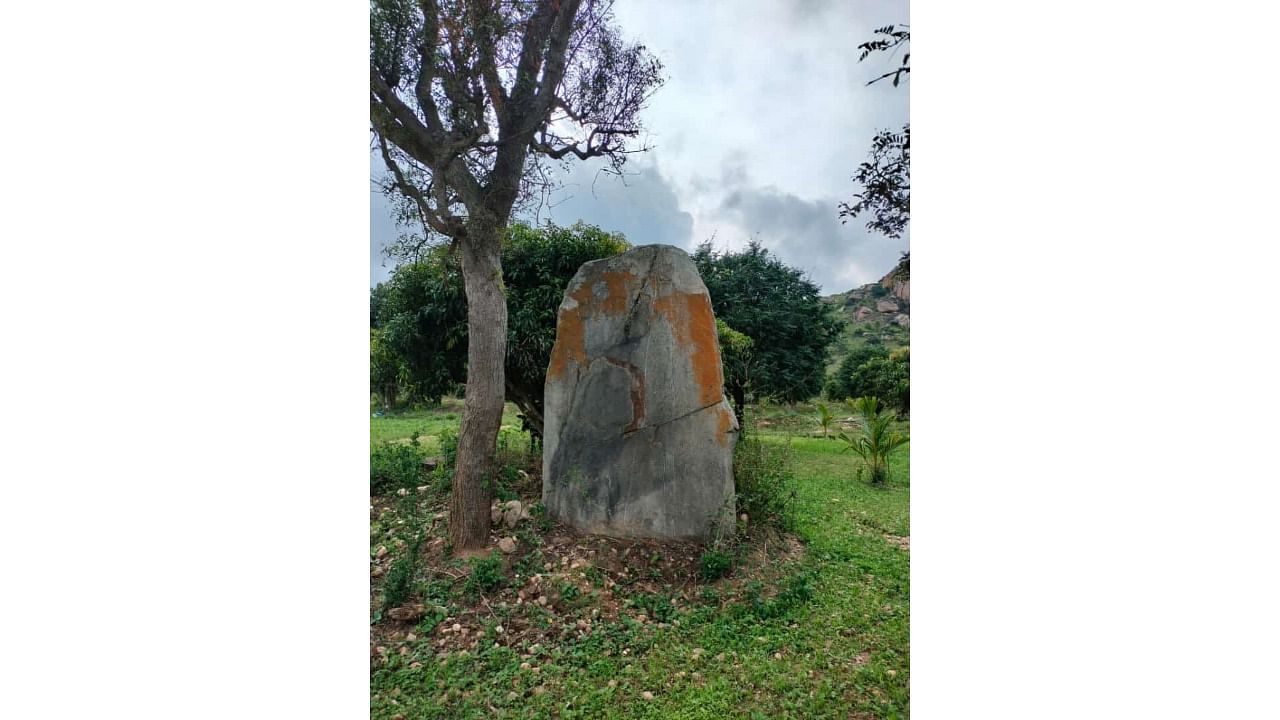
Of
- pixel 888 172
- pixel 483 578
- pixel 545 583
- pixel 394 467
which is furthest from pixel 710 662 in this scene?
pixel 888 172

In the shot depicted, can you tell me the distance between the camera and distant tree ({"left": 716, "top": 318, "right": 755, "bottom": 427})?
8.57ft

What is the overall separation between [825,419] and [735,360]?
1.88ft

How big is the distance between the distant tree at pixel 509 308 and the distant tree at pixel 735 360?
2.34 feet

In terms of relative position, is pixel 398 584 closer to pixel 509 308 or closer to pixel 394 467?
pixel 394 467

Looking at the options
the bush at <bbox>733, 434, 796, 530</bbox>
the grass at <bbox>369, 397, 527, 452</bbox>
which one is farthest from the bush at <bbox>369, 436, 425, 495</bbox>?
the bush at <bbox>733, 434, 796, 530</bbox>

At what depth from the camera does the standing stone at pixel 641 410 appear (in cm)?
204

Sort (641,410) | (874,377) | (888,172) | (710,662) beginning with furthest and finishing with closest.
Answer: (874,377), (641,410), (888,172), (710,662)

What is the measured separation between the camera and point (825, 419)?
2686mm

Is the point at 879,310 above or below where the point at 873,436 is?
above

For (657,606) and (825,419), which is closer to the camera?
(657,606)

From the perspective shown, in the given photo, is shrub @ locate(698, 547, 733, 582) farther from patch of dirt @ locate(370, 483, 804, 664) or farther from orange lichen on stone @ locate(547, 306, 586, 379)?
orange lichen on stone @ locate(547, 306, 586, 379)
